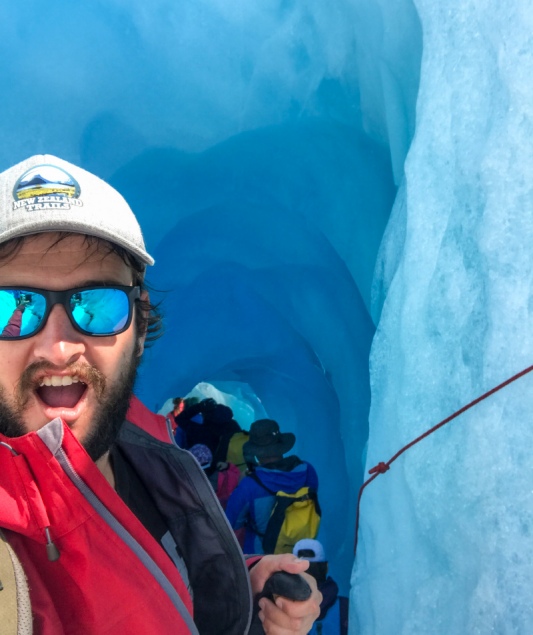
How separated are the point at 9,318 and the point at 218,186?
2751 millimetres

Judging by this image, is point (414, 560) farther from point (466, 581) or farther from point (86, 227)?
point (86, 227)

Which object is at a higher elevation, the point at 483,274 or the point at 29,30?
the point at 29,30

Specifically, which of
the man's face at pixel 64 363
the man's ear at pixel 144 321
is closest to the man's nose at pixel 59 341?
the man's face at pixel 64 363

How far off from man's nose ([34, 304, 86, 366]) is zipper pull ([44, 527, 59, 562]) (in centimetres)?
28

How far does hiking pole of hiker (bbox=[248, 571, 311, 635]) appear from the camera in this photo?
0.95 metres

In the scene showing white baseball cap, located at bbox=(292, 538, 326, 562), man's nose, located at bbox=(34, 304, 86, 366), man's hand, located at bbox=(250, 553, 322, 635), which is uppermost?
man's nose, located at bbox=(34, 304, 86, 366)

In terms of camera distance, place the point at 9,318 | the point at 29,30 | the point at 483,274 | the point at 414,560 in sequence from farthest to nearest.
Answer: the point at 29,30 → the point at 414,560 → the point at 483,274 → the point at 9,318

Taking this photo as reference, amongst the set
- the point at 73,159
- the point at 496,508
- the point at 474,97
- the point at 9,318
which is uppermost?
the point at 73,159

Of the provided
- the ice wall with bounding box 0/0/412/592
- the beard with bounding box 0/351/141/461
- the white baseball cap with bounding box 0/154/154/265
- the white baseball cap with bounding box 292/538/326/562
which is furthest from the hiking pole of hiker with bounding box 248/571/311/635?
the ice wall with bounding box 0/0/412/592

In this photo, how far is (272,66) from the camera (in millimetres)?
2926

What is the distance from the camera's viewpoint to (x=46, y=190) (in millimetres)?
982

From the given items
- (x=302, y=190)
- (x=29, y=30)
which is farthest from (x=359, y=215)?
(x=29, y=30)

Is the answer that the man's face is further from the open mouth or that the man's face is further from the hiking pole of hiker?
the hiking pole of hiker

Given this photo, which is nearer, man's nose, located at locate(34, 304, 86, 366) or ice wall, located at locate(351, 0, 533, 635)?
man's nose, located at locate(34, 304, 86, 366)
